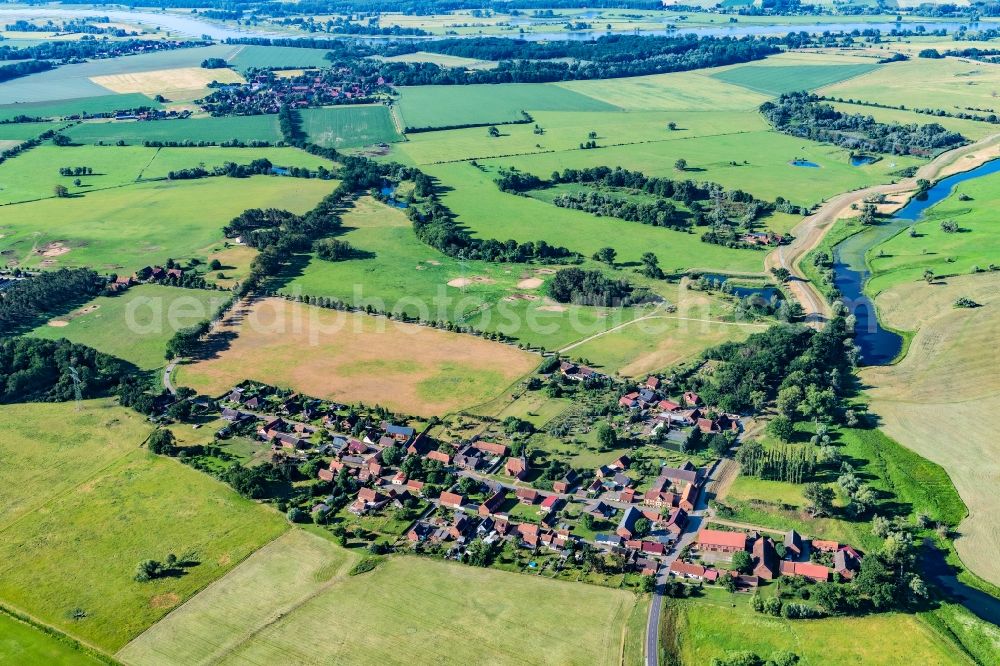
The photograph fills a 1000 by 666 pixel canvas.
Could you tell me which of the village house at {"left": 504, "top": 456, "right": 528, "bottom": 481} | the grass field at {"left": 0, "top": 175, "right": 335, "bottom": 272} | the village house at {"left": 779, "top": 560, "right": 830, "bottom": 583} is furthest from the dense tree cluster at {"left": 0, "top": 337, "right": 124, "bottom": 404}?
the village house at {"left": 779, "top": 560, "right": 830, "bottom": 583}

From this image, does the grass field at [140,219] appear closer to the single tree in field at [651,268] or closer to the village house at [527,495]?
the single tree in field at [651,268]

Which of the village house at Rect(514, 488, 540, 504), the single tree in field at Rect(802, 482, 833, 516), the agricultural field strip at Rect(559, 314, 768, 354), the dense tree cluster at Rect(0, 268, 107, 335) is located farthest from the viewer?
the dense tree cluster at Rect(0, 268, 107, 335)

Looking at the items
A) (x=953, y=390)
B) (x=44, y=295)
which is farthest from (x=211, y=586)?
(x=953, y=390)

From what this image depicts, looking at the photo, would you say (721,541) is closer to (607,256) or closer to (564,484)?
(564,484)

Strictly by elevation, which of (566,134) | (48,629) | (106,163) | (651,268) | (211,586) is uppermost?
(566,134)

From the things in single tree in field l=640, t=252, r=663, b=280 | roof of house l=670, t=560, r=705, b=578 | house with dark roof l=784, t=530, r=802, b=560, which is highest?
single tree in field l=640, t=252, r=663, b=280

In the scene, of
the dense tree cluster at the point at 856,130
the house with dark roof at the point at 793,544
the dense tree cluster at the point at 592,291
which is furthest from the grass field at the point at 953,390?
the dense tree cluster at the point at 856,130

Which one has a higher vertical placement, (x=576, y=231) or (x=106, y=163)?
(x=106, y=163)

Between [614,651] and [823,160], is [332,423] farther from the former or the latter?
[823,160]

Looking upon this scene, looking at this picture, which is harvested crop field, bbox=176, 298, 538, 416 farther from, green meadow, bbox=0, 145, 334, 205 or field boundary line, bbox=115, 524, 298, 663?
green meadow, bbox=0, 145, 334, 205
